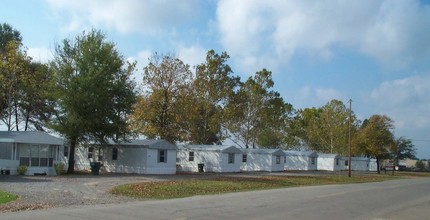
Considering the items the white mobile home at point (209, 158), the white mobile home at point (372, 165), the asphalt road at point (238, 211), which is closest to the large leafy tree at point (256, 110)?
the white mobile home at point (209, 158)

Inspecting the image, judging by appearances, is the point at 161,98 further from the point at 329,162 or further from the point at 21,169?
the point at 329,162

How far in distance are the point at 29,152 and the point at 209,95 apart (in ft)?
90.5

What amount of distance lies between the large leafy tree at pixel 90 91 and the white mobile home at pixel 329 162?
46.2m

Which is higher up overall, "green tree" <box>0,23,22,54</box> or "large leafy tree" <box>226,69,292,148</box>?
"green tree" <box>0,23,22,54</box>

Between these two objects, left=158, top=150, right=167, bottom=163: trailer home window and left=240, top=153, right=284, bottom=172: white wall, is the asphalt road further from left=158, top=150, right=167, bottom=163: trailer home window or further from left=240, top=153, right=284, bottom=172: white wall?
left=240, top=153, right=284, bottom=172: white wall

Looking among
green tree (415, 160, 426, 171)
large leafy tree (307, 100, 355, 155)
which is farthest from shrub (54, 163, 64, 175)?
green tree (415, 160, 426, 171)

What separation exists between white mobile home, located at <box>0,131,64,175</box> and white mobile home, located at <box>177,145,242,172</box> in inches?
682

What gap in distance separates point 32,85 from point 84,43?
34.0 feet

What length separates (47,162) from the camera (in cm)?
3494

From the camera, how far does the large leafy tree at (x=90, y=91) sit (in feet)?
116

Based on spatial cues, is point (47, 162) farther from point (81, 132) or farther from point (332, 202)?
point (332, 202)

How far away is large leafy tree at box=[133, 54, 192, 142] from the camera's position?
5091 cm

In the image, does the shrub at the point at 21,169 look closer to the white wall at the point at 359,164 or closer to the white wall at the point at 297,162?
the white wall at the point at 297,162

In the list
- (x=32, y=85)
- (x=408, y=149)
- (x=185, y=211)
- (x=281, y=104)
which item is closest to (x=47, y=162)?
(x=32, y=85)
